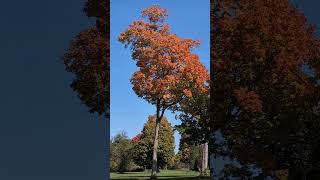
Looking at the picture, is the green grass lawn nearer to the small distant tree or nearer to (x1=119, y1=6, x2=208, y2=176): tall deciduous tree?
the small distant tree

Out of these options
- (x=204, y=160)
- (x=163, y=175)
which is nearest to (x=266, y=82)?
(x=204, y=160)

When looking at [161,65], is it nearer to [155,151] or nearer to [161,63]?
[161,63]

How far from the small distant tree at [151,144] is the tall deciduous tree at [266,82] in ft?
2.34

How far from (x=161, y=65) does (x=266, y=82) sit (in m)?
1.47

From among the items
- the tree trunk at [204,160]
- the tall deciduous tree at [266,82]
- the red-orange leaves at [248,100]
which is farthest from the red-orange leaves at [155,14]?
the tree trunk at [204,160]

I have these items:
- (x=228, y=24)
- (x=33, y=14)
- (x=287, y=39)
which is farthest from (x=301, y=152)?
(x=33, y=14)

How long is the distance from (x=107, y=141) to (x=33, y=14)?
6.22 ft

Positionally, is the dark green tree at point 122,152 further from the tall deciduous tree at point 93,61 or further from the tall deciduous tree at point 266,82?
the tall deciduous tree at point 266,82

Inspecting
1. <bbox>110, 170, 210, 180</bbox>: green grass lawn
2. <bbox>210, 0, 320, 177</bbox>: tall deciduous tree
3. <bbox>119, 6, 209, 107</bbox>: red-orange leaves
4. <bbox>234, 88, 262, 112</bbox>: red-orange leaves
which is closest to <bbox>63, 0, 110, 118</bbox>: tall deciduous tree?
<bbox>119, 6, 209, 107</bbox>: red-orange leaves

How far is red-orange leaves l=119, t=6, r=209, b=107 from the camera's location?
668 centimetres

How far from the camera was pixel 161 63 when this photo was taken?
22.0 feet

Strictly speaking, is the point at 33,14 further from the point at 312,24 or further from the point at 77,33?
the point at 312,24

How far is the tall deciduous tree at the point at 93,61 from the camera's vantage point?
6.18 metres

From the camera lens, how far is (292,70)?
6543 millimetres
